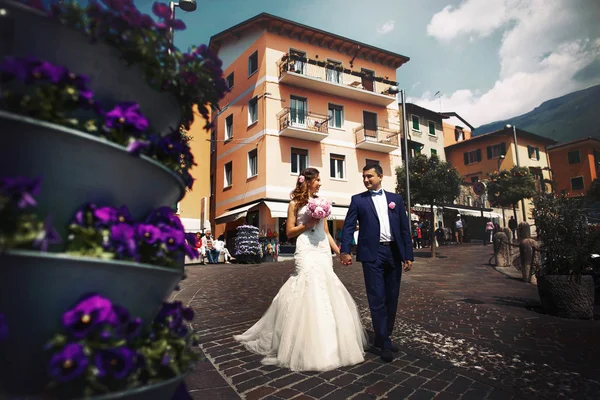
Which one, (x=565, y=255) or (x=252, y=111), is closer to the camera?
(x=565, y=255)

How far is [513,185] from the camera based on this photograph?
29.1m

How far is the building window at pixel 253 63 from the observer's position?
23797 mm

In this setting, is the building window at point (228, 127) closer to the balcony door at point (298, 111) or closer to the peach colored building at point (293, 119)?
the peach colored building at point (293, 119)

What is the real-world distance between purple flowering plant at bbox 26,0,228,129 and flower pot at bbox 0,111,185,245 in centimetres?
33

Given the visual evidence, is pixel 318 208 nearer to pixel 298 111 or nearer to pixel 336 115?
pixel 298 111

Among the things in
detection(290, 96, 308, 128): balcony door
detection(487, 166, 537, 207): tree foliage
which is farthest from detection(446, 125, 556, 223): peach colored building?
detection(290, 96, 308, 128): balcony door

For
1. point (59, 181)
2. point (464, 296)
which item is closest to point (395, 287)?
point (59, 181)

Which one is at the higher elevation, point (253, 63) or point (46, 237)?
point (253, 63)

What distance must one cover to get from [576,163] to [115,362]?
50.6 metres

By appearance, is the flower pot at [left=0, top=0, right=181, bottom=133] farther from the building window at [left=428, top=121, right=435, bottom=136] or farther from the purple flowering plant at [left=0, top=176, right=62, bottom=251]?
the building window at [left=428, top=121, right=435, bottom=136]

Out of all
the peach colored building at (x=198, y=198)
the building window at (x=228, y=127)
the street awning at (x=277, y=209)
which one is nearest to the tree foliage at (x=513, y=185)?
the street awning at (x=277, y=209)

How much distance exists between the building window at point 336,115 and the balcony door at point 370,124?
5.75ft

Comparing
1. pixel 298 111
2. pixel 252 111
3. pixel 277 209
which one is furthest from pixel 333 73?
pixel 277 209

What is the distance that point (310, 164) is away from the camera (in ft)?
76.4
